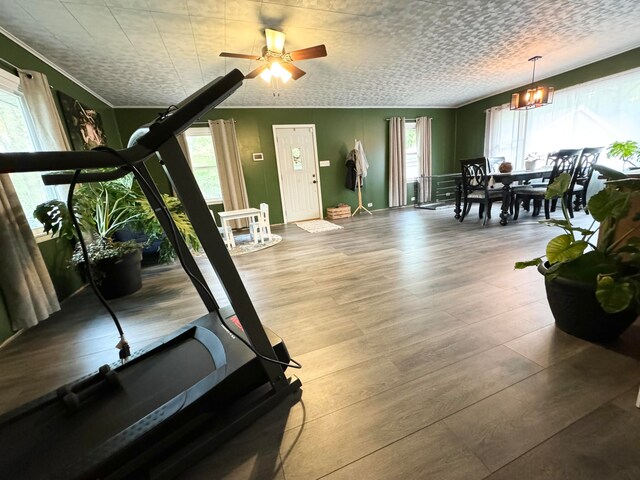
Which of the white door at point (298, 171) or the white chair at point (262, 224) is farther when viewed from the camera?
the white door at point (298, 171)

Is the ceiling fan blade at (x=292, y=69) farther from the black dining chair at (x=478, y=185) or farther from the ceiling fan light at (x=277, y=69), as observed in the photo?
the black dining chair at (x=478, y=185)

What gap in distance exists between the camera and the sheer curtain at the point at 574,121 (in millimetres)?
3980

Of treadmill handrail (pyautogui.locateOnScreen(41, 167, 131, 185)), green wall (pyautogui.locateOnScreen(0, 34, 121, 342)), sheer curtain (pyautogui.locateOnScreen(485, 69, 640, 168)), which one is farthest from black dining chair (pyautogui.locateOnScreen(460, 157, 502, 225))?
green wall (pyautogui.locateOnScreen(0, 34, 121, 342))

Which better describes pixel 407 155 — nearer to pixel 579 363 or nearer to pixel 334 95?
pixel 334 95

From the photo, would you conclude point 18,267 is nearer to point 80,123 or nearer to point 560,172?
point 80,123

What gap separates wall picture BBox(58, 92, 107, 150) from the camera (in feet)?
10.1

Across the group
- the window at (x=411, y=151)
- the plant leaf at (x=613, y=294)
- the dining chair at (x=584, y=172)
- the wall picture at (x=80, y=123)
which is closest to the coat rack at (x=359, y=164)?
the window at (x=411, y=151)

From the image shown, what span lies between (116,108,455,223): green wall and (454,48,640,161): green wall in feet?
0.89

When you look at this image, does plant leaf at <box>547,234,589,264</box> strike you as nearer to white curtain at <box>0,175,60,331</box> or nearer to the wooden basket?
white curtain at <box>0,175,60,331</box>

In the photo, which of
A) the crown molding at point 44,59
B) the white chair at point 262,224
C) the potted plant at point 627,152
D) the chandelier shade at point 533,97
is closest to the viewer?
the crown molding at point 44,59

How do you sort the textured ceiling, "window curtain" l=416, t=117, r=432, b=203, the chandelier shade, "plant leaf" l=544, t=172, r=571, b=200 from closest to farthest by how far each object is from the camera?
"plant leaf" l=544, t=172, r=571, b=200 → the textured ceiling → the chandelier shade → "window curtain" l=416, t=117, r=432, b=203

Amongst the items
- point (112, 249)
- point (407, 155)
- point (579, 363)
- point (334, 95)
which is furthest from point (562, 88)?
point (112, 249)

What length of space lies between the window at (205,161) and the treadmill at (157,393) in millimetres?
4450

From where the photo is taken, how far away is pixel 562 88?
468 centimetres
